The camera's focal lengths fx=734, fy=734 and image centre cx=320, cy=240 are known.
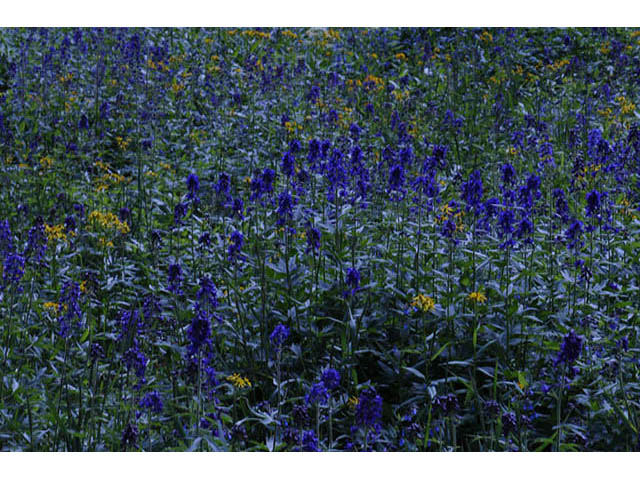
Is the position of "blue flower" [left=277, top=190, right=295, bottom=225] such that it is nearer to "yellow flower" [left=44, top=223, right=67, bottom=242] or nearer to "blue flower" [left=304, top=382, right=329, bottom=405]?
"blue flower" [left=304, top=382, right=329, bottom=405]

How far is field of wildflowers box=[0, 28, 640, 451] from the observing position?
8.96ft

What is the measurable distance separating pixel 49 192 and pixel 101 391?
209 centimetres

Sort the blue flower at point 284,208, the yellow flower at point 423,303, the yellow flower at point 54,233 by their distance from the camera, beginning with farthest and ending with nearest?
the yellow flower at point 54,233
the blue flower at point 284,208
the yellow flower at point 423,303

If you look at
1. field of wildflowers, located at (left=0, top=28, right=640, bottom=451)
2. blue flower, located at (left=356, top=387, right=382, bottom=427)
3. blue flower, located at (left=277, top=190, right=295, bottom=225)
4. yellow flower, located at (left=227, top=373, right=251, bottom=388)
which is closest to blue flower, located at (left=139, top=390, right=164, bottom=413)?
field of wildflowers, located at (left=0, top=28, right=640, bottom=451)

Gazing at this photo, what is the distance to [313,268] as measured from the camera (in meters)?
3.43

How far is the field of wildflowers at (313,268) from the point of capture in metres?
2.73

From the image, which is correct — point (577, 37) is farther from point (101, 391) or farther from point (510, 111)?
point (101, 391)

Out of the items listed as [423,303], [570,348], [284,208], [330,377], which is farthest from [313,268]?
[570,348]

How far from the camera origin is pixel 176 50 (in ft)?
22.1

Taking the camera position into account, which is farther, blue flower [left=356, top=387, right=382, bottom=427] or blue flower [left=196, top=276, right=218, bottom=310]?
blue flower [left=196, top=276, right=218, bottom=310]

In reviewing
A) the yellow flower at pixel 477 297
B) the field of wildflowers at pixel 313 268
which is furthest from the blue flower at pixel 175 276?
the yellow flower at pixel 477 297

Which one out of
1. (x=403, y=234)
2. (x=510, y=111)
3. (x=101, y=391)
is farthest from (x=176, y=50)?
(x=101, y=391)

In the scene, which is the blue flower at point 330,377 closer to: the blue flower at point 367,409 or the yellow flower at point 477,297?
the blue flower at point 367,409

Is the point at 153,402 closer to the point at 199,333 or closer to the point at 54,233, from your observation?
the point at 199,333
